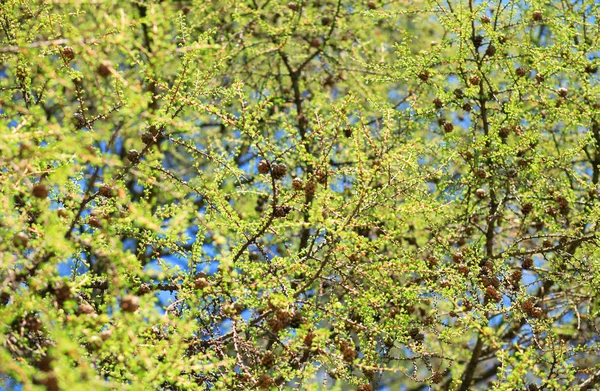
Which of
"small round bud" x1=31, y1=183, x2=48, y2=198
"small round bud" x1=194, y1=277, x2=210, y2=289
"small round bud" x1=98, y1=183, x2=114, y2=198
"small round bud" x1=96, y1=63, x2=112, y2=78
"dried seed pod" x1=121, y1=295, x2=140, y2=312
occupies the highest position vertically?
"small round bud" x1=96, y1=63, x2=112, y2=78

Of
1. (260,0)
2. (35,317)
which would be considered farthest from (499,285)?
(260,0)

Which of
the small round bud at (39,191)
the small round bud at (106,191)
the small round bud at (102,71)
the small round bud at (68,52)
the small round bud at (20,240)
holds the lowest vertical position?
the small round bud at (20,240)

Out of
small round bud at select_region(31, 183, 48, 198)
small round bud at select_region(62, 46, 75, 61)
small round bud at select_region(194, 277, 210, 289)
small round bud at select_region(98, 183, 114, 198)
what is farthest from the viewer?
small round bud at select_region(62, 46, 75, 61)

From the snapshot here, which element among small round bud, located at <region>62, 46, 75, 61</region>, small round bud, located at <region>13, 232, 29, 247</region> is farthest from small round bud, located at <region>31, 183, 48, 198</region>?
small round bud, located at <region>62, 46, 75, 61</region>

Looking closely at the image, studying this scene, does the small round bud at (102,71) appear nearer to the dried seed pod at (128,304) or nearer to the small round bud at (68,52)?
the dried seed pod at (128,304)

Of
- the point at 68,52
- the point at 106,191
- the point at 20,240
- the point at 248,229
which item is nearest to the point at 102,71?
the point at 20,240

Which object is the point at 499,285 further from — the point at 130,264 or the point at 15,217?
the point at 15,217

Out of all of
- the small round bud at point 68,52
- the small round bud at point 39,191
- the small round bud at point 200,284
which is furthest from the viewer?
the small round bud at point 68,52

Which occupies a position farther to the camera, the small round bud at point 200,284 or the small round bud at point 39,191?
the small round bud at point 200,284

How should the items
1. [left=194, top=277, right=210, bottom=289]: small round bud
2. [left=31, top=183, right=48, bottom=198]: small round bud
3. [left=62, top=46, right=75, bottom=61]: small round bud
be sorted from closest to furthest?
[left=31, top=183, right=48, bottom=198]: small round bud, [left=194, top=277, right=210, bottom=289]: small round bud, [left=62, top=46, right=75, bottom=61]: small round bud

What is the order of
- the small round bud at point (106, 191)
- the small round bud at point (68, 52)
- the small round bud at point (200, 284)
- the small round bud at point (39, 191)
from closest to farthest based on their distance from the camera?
the small round bud at point (39, 191)
the small round bud at point (200, 284)
the small round bud at point (106, 191)
the small round bud at point (68, 52)

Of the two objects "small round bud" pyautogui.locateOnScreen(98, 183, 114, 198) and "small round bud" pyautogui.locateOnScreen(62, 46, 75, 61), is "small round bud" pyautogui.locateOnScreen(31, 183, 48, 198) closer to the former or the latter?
"small round bud" pyautogui.locateOnScreen(98, 183, 114, 198)

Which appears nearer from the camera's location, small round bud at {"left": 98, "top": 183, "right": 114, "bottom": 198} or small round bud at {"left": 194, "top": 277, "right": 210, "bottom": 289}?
small round bud at {"left": 194, "top": 277, "right": 210, "bottom": 289}

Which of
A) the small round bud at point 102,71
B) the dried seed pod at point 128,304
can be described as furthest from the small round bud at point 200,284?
the small round bud at point 102,71
